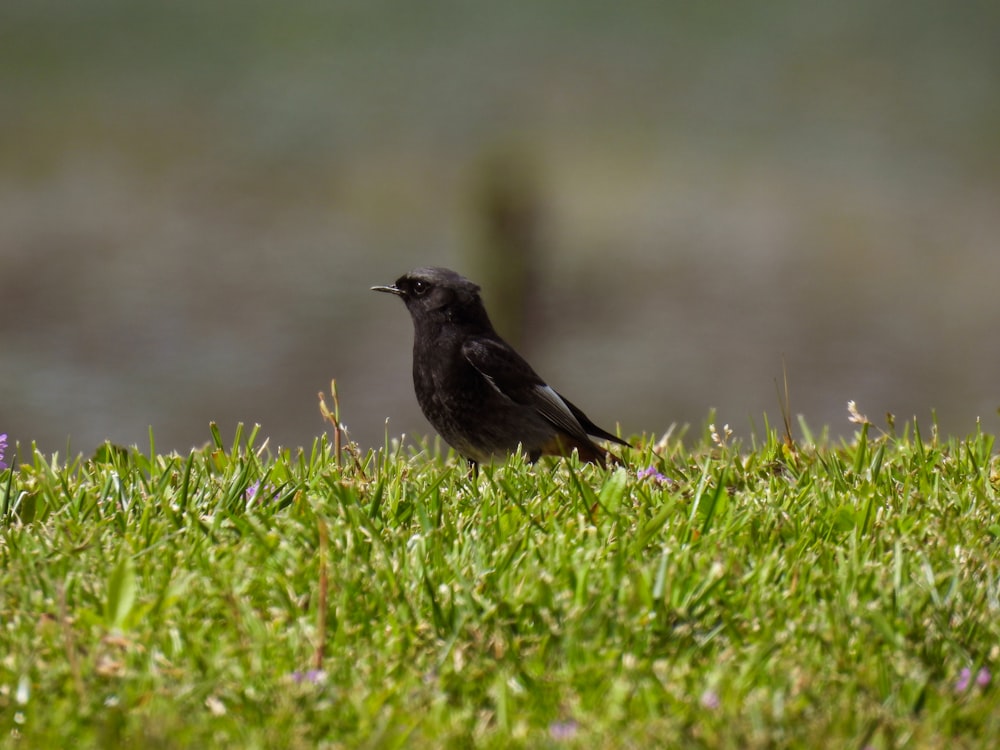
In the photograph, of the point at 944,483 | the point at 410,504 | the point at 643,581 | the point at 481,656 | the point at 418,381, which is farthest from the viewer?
the point at 418,381

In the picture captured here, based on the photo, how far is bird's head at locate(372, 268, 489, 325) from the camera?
22.5ft

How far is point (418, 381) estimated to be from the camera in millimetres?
6762

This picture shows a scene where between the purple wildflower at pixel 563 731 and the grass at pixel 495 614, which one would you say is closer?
the purple wildflower at pixel 563 731

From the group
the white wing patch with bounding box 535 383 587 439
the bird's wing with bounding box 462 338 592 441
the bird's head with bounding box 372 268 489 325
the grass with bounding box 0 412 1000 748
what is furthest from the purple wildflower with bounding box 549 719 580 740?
the bird's head with bounding box 372 268 489 325

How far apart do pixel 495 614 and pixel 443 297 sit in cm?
351

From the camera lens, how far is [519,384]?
6.79 meters

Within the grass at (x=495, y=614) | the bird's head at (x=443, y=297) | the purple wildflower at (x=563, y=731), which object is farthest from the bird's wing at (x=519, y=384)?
the purple wildflower at (x=563, y=731)

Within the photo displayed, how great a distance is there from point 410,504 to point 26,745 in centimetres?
200

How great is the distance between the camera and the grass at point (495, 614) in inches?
117

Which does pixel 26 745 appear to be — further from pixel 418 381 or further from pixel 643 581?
pixel 418 381

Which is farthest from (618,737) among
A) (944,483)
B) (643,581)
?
(944,483)

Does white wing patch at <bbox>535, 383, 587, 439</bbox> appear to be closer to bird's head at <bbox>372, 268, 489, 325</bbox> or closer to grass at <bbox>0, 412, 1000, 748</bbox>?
bird's head at <bbox>372, 268, 489, 325</bbox>

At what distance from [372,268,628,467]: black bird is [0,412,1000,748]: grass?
1.50 metres

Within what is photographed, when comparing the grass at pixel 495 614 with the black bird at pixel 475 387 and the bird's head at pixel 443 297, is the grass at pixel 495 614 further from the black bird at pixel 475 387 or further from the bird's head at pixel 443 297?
the bird's head at pixel 443 297
